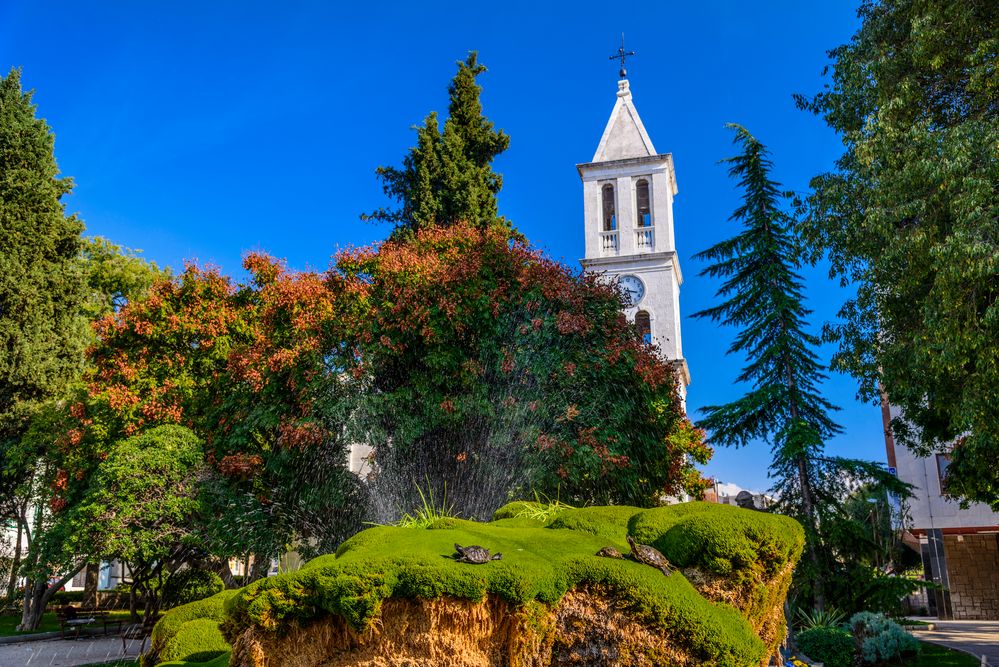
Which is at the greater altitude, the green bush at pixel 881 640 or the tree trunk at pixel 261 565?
the tree trunk at pixel 261 565

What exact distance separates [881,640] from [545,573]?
10266 mm

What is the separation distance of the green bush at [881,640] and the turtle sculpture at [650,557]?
30.0ft

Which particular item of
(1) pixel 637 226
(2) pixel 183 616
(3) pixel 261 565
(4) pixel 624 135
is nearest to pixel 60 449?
(3) pixel 261 565

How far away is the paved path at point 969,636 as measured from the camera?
1620 centimetres

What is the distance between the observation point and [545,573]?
18.0 ft

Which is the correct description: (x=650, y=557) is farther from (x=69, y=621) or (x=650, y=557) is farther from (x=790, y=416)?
(x=69, y=621)

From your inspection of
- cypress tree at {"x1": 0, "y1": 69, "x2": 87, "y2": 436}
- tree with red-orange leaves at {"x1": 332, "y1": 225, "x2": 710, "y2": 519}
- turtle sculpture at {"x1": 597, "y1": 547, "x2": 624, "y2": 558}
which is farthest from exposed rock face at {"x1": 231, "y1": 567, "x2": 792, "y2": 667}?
cypress tree at {"x1": 0, "y1": 69, "x2": 87, "y2": 436}

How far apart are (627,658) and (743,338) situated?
43.1 ft

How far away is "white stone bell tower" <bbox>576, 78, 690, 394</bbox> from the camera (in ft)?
108

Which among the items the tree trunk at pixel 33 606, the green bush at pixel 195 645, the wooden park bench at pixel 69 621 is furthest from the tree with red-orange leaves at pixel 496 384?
the tree trunk at pixel 33 606

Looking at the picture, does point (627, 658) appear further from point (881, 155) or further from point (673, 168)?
point (673, 168)

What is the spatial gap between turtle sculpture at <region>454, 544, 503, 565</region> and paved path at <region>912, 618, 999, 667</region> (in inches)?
503

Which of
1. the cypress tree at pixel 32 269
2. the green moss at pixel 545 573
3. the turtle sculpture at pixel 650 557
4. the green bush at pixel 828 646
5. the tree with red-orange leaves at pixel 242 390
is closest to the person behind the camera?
the green moss at pixel 545 573

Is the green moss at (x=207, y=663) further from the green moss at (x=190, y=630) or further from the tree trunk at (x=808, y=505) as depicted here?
the tree trunk at (x=808, y=505)
